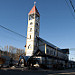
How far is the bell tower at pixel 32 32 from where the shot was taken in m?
42.7

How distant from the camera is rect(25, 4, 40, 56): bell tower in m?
42.7

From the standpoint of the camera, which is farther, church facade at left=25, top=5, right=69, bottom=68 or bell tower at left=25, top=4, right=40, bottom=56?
bell tower at left=25, top=4, right=40, bottom=56

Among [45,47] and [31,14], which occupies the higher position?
[31,14]

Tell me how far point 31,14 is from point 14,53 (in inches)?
1362

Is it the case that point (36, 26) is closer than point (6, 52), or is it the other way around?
point (36, 26)

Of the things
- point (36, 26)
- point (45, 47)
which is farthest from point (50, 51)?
point (36, 26)

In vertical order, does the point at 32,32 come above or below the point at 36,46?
above

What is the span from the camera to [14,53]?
71.2 metres

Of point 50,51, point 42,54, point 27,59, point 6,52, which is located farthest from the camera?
point 6,52

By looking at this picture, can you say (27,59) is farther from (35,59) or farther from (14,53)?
(14,53)

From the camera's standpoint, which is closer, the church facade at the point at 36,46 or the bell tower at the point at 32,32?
the church facade at the point at 36,46

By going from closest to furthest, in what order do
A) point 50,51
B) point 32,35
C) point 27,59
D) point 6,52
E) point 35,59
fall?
1. point 27,59
2. point 35,59
3. point 32,35
4. point 50,51
5. point 6,52

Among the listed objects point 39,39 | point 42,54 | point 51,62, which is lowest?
point 51,62

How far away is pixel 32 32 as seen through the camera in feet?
144
